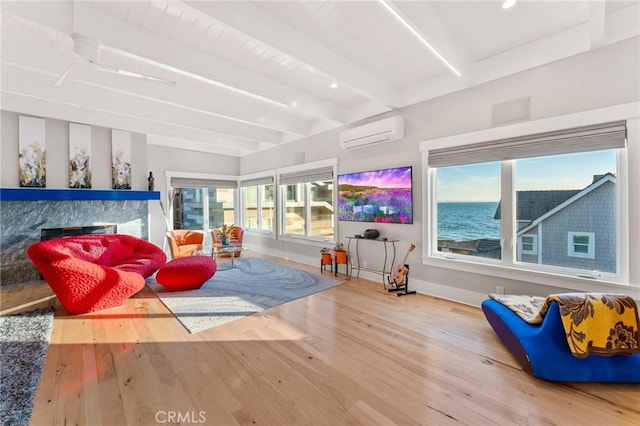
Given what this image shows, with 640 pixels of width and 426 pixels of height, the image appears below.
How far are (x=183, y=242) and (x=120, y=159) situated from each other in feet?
6.63

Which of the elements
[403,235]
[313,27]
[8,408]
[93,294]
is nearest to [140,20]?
[313,27]

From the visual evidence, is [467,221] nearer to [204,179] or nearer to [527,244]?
[527,244]

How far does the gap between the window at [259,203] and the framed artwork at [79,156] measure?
3.30 metres

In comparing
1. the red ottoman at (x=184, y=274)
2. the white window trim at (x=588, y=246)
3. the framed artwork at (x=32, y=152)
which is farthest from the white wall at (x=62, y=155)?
the white window trim at (x=588, y=246)

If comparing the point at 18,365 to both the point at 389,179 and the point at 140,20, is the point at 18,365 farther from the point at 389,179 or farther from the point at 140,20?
the point at 389,179

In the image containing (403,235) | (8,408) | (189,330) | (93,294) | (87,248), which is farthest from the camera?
(403,235)

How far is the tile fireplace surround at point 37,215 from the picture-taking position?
418 centimetres

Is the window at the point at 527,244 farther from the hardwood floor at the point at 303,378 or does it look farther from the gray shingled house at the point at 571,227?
the hardwood floor at the point at 303,378

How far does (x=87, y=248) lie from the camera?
3783 mm

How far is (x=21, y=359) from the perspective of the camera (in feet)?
7.11

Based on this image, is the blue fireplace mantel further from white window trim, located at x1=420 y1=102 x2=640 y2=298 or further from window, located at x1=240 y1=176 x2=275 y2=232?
white window trim, located at x1=420 y1=102 x2=640 y2=298

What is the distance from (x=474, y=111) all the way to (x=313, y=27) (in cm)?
215

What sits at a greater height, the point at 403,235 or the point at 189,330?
the point at 403,235

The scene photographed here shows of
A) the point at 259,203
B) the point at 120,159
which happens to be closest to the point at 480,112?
the point at 259,203
